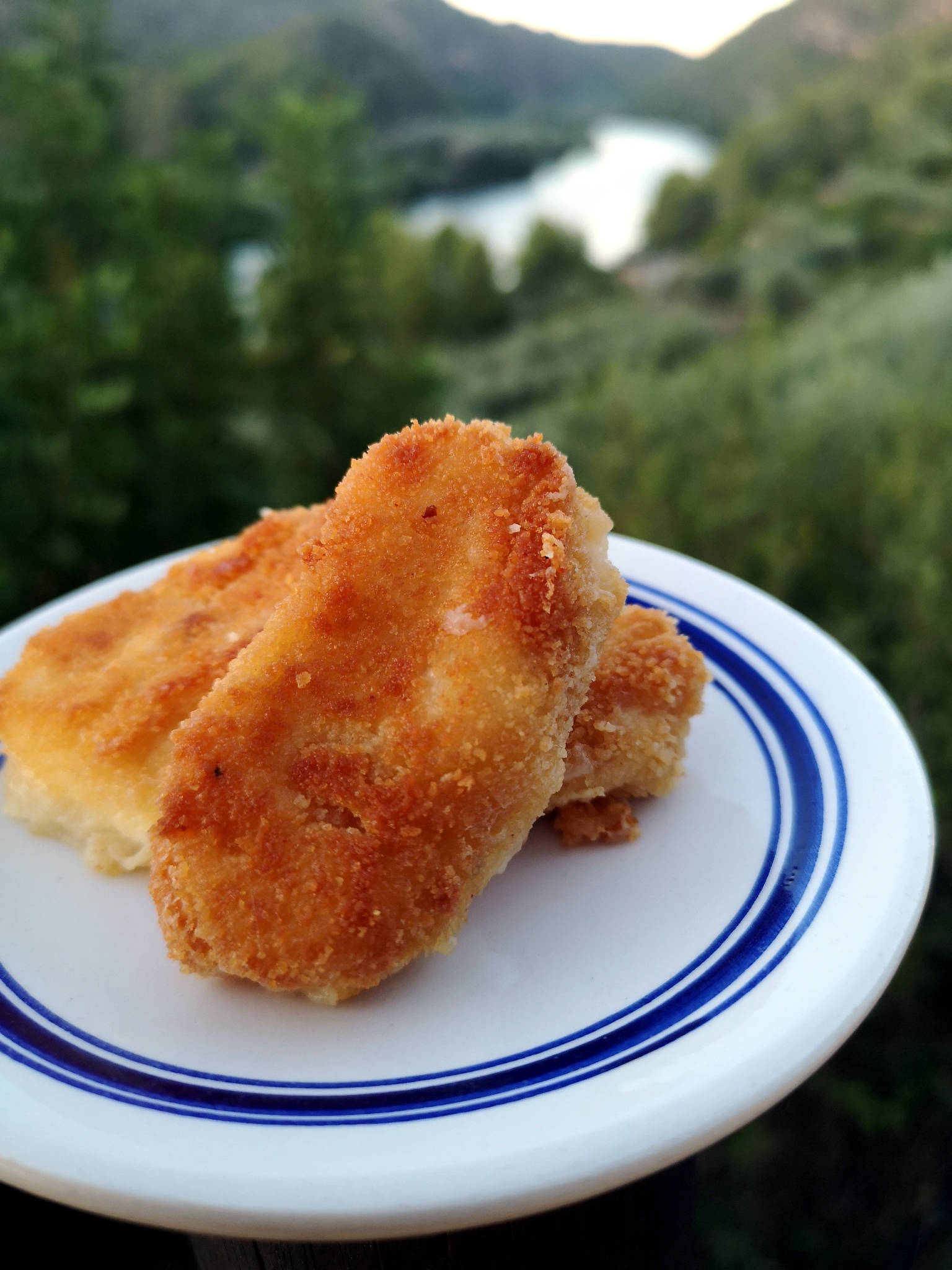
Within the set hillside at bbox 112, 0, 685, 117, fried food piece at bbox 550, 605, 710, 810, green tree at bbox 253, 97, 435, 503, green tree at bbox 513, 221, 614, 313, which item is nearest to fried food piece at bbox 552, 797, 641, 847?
fried food piece at bbox 550, 605, 710, 810

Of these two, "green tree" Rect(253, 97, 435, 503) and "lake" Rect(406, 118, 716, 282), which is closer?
"green tree" Rect(253, 97, 435, 503)

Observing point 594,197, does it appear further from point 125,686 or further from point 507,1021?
point 507,1021

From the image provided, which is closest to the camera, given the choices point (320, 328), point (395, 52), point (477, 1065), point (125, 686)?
point (477, 1065)

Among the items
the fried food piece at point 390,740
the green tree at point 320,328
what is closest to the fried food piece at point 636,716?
the fried food piece at point 390,740

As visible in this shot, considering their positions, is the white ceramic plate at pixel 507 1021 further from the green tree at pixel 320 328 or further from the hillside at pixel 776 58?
the hillside at pixel 776 58

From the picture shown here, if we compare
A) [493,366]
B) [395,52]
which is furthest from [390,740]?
[395,52]

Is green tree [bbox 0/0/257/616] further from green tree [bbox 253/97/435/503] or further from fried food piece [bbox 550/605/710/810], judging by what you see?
fried food piece [bbox 550/605/710/810]
